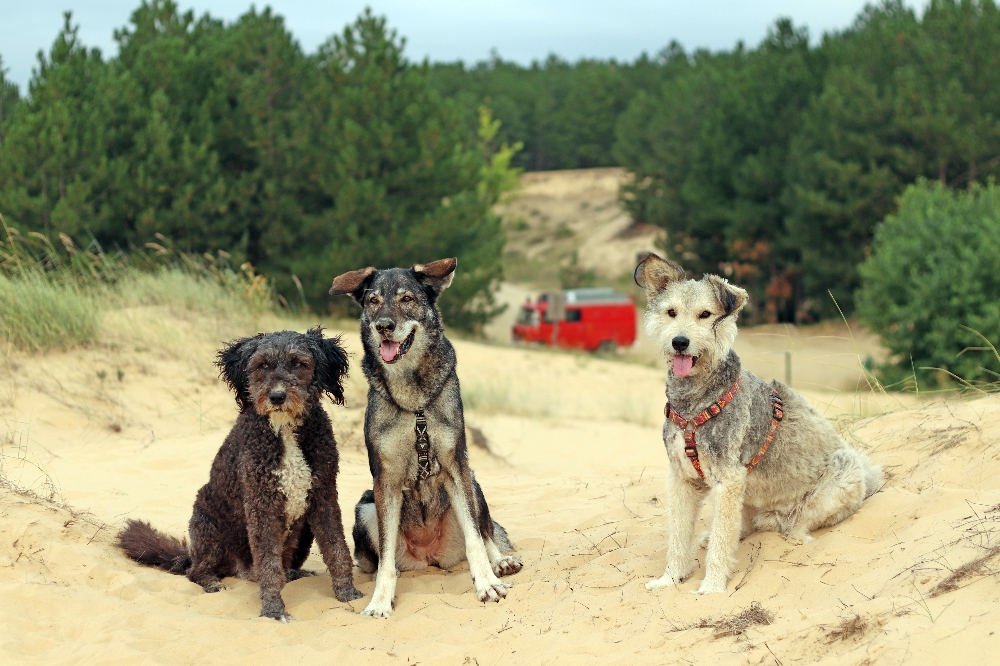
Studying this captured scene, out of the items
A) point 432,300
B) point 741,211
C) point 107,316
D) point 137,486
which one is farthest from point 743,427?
point 741,211

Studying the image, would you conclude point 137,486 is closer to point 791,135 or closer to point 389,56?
point 389,56

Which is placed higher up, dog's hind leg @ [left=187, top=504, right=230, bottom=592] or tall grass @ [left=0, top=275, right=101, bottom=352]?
tall grass @ [left=0, top=275, right=101, bottom=352]

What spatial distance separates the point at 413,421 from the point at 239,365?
114 centimetres

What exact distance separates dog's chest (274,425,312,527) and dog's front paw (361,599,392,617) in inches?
28.0

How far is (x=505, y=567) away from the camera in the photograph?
6.21 m

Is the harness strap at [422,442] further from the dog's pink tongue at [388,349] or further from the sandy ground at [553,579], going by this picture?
the sandy ground at [553,579]

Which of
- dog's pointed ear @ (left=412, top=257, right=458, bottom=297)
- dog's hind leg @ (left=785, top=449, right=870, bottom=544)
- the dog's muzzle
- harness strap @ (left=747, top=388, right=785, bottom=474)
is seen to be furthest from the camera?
dog's pointed ear @ (left=412, top=257, right=458, bottom=297)

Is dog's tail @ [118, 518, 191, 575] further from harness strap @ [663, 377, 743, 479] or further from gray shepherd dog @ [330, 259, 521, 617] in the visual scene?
harness strap @ [663, 377, 743, 479]

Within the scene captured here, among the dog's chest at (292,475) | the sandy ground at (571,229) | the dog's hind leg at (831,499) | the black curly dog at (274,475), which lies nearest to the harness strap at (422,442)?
the black curly dog at (274,475)

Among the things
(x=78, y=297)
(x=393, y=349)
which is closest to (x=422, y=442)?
(x=393, y=349)

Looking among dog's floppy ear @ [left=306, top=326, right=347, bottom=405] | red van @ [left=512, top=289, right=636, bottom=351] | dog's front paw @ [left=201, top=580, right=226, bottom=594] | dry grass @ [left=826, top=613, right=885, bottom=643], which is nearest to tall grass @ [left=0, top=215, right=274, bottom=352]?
dog's front paw @ [left=201, top=580, right=226, bottom=594]

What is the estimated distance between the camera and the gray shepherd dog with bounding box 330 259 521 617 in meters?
5.63

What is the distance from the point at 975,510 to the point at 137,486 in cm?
649

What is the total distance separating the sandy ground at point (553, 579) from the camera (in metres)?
4.19
